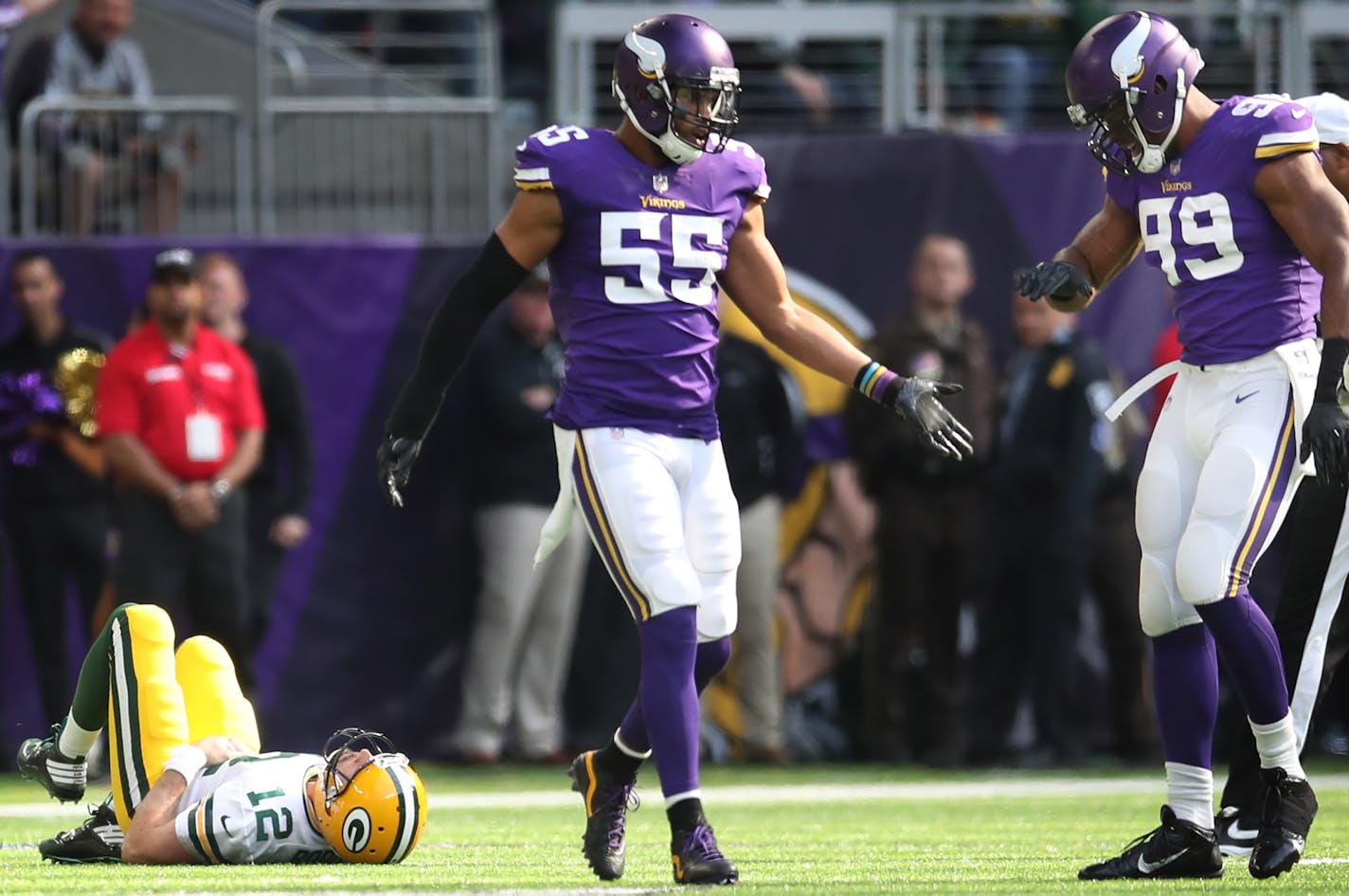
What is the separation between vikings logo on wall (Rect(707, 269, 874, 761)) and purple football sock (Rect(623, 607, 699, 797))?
5.18 metres

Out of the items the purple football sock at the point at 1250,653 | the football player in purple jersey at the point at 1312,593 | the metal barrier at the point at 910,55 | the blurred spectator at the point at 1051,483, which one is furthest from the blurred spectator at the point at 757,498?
the purple football sock at the point at 1250,653

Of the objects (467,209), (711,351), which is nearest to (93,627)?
(467,209)

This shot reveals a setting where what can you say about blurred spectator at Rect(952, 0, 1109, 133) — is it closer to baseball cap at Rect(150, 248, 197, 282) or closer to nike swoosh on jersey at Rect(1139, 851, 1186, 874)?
baseball cap at Rect(150, 248, 197, 282)

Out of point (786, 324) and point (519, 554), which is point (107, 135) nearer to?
point (519, 554)

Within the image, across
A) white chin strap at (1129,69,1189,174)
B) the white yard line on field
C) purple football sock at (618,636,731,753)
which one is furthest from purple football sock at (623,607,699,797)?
the white yard line on field

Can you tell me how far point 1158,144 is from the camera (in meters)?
5.50

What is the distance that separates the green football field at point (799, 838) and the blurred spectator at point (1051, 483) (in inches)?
20.2

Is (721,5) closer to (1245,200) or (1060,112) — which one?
(1060,112)

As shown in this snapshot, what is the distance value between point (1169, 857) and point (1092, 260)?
157 cm

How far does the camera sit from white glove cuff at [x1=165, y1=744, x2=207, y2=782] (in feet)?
18.0

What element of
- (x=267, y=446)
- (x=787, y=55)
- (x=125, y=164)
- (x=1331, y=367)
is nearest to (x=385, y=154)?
(x=125, y=164)

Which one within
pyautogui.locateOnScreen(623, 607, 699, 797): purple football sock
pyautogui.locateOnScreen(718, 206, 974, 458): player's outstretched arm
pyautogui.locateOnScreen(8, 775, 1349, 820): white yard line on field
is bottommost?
pyautogui.locateOnScreen(8, 775, 1349, 820): white yard line on field

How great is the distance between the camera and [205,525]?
9.30 meters

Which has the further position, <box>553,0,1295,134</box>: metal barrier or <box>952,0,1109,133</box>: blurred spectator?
<box>952,0,1109,133</box>: blurred spectator
